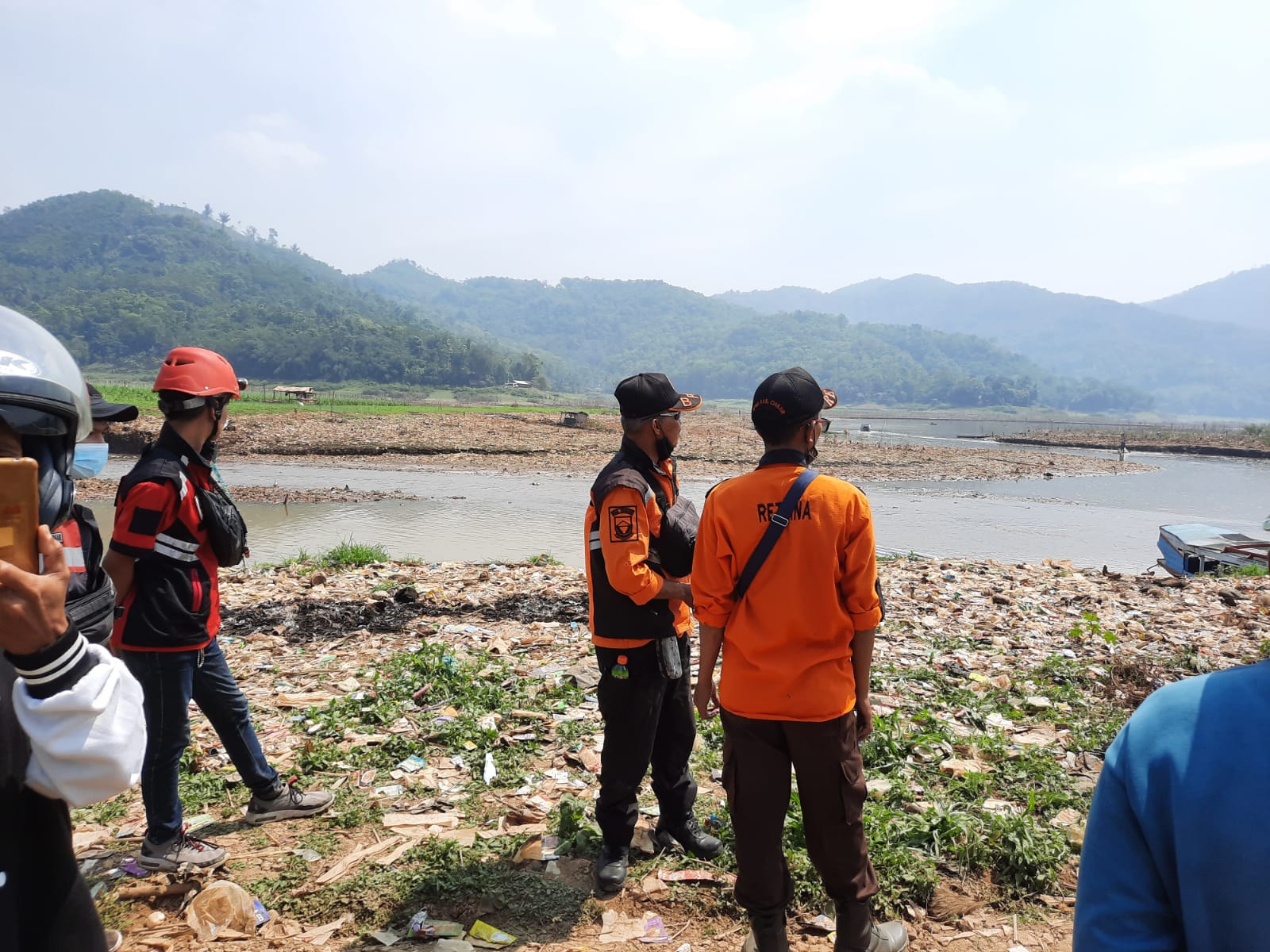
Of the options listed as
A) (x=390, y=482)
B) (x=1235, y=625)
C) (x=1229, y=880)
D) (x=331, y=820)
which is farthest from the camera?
(x=390, y=482)

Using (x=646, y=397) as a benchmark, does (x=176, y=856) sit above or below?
below

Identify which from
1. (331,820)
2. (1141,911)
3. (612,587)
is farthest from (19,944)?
(331,820)

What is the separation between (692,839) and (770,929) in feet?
2.91

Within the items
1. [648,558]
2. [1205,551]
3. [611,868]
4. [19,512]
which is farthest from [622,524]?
[1205,551]

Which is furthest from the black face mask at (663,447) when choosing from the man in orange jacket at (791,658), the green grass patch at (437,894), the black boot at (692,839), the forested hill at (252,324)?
the forested hill at (252,324)

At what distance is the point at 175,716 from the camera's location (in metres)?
3.13

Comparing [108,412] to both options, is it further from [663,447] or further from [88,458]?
[663,447]

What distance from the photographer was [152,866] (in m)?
3.22

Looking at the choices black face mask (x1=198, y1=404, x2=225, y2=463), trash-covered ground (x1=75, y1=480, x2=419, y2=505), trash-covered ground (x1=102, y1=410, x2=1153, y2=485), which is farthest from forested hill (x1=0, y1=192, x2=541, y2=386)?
black face mask (x1=198, y1=404, x2=225, y2=463)

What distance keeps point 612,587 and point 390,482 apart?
2254 cm

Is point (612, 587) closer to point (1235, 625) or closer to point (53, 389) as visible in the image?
point (53, 389)

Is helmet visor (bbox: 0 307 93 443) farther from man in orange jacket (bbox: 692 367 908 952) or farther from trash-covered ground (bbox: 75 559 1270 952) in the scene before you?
trash-covered ground (bbox: 75 559 1270 952)

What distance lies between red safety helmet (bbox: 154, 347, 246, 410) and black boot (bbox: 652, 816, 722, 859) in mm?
2750

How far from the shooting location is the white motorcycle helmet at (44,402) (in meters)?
1.31
